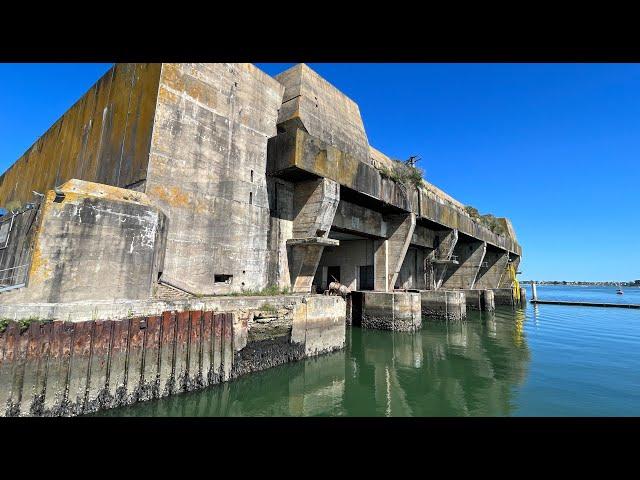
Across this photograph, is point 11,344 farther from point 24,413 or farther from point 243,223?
point 243,223

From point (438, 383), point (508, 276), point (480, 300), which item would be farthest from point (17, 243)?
point (508, 276)

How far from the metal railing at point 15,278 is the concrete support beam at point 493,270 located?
40.2 meters

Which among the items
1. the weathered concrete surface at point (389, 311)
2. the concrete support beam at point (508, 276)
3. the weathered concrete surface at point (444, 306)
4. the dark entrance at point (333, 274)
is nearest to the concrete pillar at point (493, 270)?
the concrete support beam at point (508, 276)

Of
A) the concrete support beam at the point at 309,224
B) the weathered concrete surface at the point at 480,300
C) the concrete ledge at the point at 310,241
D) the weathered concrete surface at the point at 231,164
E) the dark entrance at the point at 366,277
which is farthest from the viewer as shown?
the weathered concrete surface at the point at 480,300

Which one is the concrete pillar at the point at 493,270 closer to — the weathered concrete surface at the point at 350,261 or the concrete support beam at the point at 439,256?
the concrete support beam at the point at 439,256

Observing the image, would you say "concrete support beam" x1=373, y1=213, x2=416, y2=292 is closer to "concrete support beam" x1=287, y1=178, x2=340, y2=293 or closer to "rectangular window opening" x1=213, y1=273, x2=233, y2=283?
"concrete support beam" x1=287, y1=178, x2=340, y2=293

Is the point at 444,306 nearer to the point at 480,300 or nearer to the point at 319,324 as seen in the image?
the point at 480,300

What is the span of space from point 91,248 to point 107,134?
9.01m

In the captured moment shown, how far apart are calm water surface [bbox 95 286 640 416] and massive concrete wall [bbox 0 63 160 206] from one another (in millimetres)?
7719

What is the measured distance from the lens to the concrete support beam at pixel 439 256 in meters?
25.9

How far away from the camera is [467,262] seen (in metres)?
31.5

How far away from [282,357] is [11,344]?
6866 mm

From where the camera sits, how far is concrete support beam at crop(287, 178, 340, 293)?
14.1m

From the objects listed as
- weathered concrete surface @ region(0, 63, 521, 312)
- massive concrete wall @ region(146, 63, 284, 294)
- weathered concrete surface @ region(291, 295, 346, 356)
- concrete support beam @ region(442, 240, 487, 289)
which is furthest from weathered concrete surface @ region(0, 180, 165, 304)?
concrete support beam @ region(442, 240, 487, 289)
